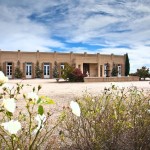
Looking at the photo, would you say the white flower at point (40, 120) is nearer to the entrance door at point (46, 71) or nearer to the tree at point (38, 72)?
the tree at point (38, 72)

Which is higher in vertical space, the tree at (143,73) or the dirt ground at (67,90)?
the tree at (143,73)

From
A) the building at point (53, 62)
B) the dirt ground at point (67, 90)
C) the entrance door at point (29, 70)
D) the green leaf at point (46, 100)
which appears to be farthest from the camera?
the entrance door at point (29, 70)

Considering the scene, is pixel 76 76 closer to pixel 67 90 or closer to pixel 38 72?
pixel 67 90

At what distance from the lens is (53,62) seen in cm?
4594

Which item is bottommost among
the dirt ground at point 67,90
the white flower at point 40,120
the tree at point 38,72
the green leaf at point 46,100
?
the dirt ground at point 67,90

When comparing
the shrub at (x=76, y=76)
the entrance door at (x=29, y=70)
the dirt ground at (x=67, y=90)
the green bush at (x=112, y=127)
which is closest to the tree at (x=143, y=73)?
the shrub at (x=76, y=76)

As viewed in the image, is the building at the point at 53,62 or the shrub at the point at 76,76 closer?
the shrub at the point at 76,76

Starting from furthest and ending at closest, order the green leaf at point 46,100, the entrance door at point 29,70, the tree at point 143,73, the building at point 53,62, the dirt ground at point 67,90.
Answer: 1. the entrance door at point 29,70
2. the building at point 53,62
3. the tree at point 143,73
4. the dirt ground at point 67,90
5. the green leaf at point 46,100

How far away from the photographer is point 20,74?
43.2m

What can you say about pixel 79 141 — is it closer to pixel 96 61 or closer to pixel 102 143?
pixel 102 143

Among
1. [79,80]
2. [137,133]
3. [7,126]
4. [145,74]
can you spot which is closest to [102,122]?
[137,133]

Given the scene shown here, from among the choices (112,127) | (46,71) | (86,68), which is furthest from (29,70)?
(112,127)

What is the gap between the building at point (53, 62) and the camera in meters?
43.6

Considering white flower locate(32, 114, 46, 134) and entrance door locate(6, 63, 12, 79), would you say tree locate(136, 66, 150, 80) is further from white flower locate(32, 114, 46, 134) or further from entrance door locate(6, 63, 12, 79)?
white flower locate(32, 114, 46, 134)
